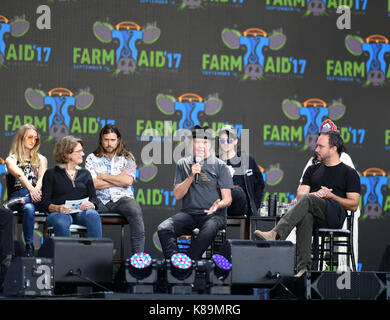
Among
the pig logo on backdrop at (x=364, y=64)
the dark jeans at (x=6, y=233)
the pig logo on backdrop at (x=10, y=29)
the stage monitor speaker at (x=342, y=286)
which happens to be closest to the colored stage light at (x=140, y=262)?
the stage monitor speaker at (x=342, y=286)

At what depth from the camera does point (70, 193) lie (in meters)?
4.97

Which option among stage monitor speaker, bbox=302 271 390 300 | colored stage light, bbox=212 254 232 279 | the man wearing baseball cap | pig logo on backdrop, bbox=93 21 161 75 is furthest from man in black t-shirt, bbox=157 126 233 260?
pig logo on backdrop, bbox=93 21 161 75

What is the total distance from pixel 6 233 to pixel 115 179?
132 cm

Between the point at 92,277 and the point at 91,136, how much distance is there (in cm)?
294

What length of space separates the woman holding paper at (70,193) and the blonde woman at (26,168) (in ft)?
0.84

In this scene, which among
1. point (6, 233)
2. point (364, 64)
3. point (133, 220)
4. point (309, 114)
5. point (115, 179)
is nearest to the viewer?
point (6, 233)

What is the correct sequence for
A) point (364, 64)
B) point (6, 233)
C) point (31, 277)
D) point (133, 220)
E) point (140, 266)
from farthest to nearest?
point (364, 64) < point (133, 220) < point (6, 233) < point (140, 266) < point (31, 277)

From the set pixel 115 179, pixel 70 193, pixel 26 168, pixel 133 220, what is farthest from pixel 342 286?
pixel 26 168

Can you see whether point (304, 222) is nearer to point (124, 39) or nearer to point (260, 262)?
point (260, 262)

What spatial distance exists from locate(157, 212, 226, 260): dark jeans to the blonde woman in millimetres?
1028

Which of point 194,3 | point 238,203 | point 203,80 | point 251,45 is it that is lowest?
point 238,203

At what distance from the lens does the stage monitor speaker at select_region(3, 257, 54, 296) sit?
3.37 meters

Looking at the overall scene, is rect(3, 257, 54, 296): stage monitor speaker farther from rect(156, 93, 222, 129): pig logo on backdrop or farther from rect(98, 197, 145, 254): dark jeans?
rect(156, 93, 222, 129): pig logo on backdrop

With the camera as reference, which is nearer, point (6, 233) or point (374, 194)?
point (6, 233)
